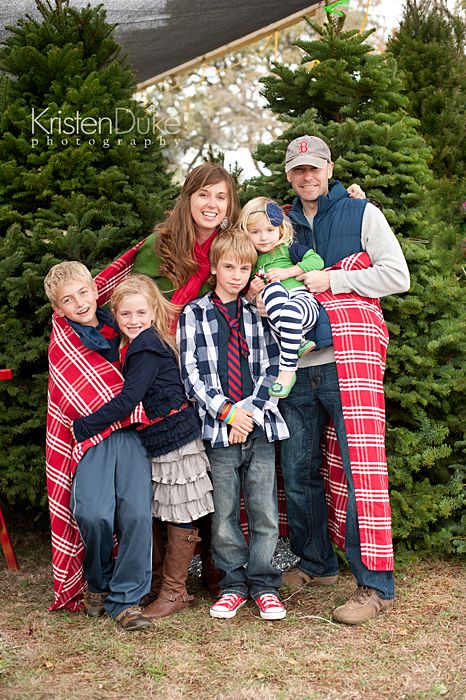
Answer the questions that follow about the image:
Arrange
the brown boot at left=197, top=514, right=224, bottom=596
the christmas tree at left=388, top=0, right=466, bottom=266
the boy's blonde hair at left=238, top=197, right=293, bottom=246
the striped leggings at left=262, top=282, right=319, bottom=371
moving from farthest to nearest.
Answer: the christmas tree at left=388, top=0, right=466, bottom=266
the brown boot at left=197, top=514, right=224, bottom=596
the boy's blonde hair at left=238, top=197, right=293, bottom=246
the striped leggings at left=262, top=282, right=319, bottom=371

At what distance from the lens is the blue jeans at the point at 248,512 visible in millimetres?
3709

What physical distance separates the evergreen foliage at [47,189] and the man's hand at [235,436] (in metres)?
1.28

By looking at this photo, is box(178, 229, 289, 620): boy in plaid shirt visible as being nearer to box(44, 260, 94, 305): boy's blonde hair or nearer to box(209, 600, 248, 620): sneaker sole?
box(209, 600, 248, 620): sneaker sole

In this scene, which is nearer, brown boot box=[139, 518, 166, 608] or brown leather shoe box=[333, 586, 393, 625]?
brown leather shoe box=[333, 586, 393, 625]

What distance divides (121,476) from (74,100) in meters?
2.19

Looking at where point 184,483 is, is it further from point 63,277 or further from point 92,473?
point 63,277

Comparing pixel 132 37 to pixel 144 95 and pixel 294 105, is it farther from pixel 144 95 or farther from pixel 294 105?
pixel 144 95

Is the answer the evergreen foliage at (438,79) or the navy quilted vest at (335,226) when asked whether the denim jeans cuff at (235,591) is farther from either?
the evergreen foliage at (438,79)

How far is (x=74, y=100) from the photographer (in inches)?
177

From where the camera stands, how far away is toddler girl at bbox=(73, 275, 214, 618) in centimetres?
364

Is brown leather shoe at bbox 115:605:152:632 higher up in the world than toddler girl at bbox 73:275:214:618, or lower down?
lower down

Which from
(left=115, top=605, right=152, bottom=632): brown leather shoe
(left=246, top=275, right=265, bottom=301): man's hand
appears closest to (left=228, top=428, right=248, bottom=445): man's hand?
(left=246, top=275, right=265, bottom=301): man's hand

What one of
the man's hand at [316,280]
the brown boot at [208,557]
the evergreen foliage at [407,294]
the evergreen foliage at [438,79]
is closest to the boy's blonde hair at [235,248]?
the man's hand at [316,280]

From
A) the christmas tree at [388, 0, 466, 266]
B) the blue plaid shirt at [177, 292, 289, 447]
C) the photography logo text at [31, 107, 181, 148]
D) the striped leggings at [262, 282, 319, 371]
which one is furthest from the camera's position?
the christmas tree at [388, 0, 466, 266]
